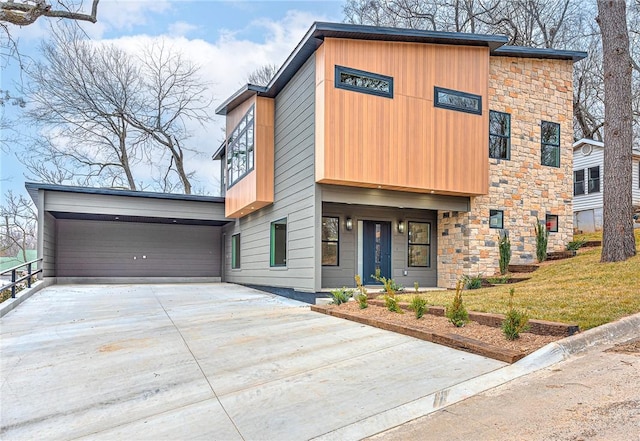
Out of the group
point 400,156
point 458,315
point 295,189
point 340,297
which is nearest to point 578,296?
point 458,315

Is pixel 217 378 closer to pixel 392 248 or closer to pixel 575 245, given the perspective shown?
pixel 392 248

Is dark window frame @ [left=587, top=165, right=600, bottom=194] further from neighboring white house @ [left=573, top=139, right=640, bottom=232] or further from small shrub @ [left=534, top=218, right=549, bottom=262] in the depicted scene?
small shrub @ [left=534, top=218, right=549, bottom=262]

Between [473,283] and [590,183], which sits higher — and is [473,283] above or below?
below

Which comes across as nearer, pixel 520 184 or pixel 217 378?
pixel 217 378

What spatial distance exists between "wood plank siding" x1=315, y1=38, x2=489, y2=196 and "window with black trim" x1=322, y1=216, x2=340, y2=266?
6.35 ft

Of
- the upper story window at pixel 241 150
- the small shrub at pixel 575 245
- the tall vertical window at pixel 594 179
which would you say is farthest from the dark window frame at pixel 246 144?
the tall vertical window at pixel 594 179

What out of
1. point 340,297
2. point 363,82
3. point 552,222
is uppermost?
point 363,82

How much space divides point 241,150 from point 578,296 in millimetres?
9442

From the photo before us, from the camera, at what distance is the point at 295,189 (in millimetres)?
9922

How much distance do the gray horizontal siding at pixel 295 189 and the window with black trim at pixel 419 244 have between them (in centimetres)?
357

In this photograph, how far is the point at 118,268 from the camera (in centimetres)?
1644

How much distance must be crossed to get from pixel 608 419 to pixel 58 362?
16.9 feet

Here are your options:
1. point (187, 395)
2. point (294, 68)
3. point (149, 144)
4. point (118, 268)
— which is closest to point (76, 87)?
point (149, 144)

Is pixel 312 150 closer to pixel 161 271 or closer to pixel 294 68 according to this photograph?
pixel 294 68
